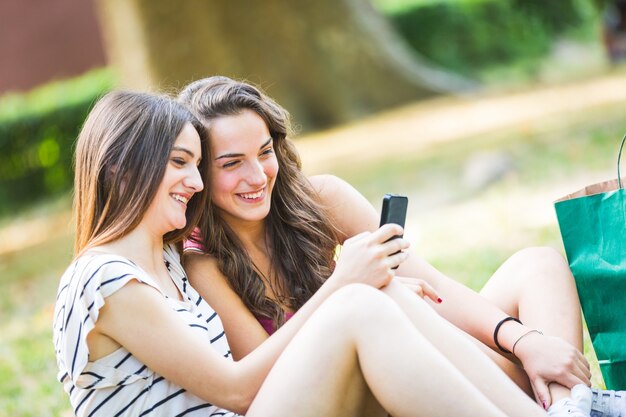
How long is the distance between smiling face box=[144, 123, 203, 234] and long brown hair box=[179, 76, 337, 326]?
0.26 meters

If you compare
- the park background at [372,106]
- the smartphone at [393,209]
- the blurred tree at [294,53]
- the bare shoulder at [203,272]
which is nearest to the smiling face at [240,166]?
the bare shoulder at [203,272]

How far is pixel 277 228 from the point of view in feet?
10.7

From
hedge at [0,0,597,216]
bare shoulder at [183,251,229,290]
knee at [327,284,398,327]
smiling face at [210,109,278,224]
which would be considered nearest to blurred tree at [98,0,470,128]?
hedge at [0,0,597,216]

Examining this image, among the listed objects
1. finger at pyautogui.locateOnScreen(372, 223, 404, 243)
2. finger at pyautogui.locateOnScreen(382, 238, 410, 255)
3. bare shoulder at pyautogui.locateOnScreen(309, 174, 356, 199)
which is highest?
bare shoulder at pyautogui.locateOnScreen(309, 174, 356, 199)

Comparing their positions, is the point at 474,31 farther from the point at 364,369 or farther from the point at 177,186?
the point at 364,369

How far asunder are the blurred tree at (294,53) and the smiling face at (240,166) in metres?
8.82

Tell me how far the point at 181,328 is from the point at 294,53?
1035 centimetres

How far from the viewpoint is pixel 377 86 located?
1277 cm

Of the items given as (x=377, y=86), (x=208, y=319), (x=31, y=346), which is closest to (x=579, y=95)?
(x=377, y=86)

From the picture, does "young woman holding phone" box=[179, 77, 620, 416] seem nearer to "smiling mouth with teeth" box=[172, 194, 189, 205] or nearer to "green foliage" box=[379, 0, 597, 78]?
"smiling mouth with teeth" box=[172, 194, 189, 205]

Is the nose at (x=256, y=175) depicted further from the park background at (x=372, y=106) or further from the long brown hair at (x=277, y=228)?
the park background at (x=372, y=106)

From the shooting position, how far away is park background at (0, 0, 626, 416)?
6.86m

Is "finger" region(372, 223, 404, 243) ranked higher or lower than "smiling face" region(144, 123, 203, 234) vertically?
lower

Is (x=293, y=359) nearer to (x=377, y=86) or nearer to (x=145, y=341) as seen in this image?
(x=145, y=341)
